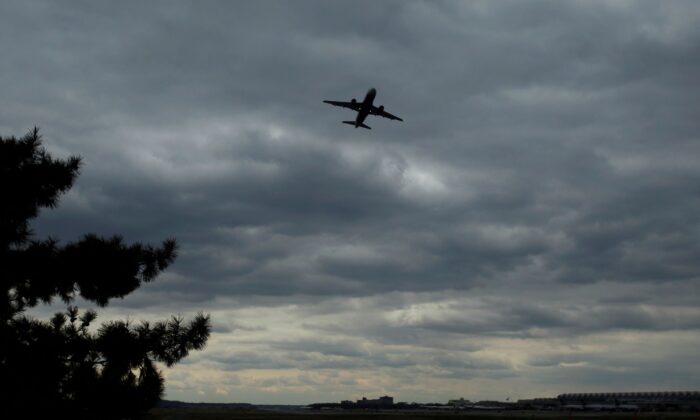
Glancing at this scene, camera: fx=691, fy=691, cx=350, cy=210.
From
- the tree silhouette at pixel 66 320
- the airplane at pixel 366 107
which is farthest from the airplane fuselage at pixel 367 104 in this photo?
the tree silhouette at pixel 66 320

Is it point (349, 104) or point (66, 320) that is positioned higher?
point (349, 104)

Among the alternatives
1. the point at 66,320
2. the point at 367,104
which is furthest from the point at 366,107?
the point at 66,320

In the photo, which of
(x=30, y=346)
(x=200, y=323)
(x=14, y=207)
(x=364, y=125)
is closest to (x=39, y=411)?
(x=30, y=346)

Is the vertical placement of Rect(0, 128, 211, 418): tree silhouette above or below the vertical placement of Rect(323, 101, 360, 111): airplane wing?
below

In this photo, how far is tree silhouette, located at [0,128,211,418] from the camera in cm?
1936

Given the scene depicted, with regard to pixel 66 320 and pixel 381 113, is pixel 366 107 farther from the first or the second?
pixel 66 320

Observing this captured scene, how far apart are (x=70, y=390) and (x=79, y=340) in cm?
203

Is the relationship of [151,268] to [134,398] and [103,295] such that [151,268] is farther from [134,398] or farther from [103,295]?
[134,398]

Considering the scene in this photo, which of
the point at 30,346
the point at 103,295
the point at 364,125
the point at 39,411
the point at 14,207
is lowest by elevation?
the point at 39,411

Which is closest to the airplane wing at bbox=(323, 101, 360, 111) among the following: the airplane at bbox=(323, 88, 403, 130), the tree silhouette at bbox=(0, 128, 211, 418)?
the airplane at bbox=(323, 88, 403, 130)

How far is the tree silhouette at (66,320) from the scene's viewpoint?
19.4m

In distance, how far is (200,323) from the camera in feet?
70.6

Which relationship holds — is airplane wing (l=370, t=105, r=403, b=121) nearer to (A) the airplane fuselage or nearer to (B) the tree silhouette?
(A) the airplane fuselage

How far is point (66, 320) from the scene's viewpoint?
22.0m
